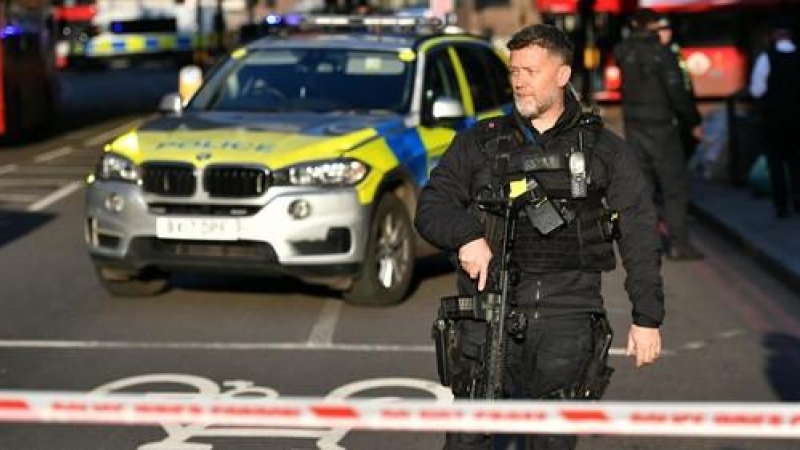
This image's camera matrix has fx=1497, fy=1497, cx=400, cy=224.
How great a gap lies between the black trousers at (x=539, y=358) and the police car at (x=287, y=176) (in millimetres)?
4409

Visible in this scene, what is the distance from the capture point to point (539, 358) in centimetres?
429

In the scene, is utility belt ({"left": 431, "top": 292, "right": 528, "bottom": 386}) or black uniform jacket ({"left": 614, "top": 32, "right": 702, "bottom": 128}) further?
black uniform jacket ({"left": 614, "top": 32, "right": 702, "bottom": 128})

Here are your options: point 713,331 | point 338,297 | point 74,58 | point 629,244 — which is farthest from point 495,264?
point 74,58

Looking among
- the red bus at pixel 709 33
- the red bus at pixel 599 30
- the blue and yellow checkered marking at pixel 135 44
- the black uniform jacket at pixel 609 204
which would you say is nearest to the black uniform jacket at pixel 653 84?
the black uniform jacket at pixel 609 204

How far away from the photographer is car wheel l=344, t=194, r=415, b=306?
8.98 m

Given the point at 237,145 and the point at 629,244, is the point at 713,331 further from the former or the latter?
the point at 629,244

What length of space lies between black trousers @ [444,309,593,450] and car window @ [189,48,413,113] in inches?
219

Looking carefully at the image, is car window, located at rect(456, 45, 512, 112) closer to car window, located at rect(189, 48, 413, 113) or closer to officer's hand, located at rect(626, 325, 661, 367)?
car window, located at rect(189, 48, 413, 113)

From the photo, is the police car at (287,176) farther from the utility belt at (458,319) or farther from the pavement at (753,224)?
the utility belt at (458,319)

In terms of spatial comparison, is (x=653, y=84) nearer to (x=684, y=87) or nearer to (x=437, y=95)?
(x=684, y=87)

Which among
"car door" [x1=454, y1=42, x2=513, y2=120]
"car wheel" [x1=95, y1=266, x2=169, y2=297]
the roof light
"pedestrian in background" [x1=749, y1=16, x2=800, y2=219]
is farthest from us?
"pedestrian in background" [x1=749, y1=16, x2=800, y2=219]

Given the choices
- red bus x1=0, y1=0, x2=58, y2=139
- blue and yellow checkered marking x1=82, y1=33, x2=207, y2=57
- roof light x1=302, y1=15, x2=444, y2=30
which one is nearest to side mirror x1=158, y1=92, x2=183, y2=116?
roof light x1=302, y1=15, x2=444, y2=30

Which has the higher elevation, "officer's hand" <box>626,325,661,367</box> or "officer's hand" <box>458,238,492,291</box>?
"officer's hand" <box>458,238,492,291</box>

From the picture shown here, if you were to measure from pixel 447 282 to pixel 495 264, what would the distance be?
6046 millimetres
